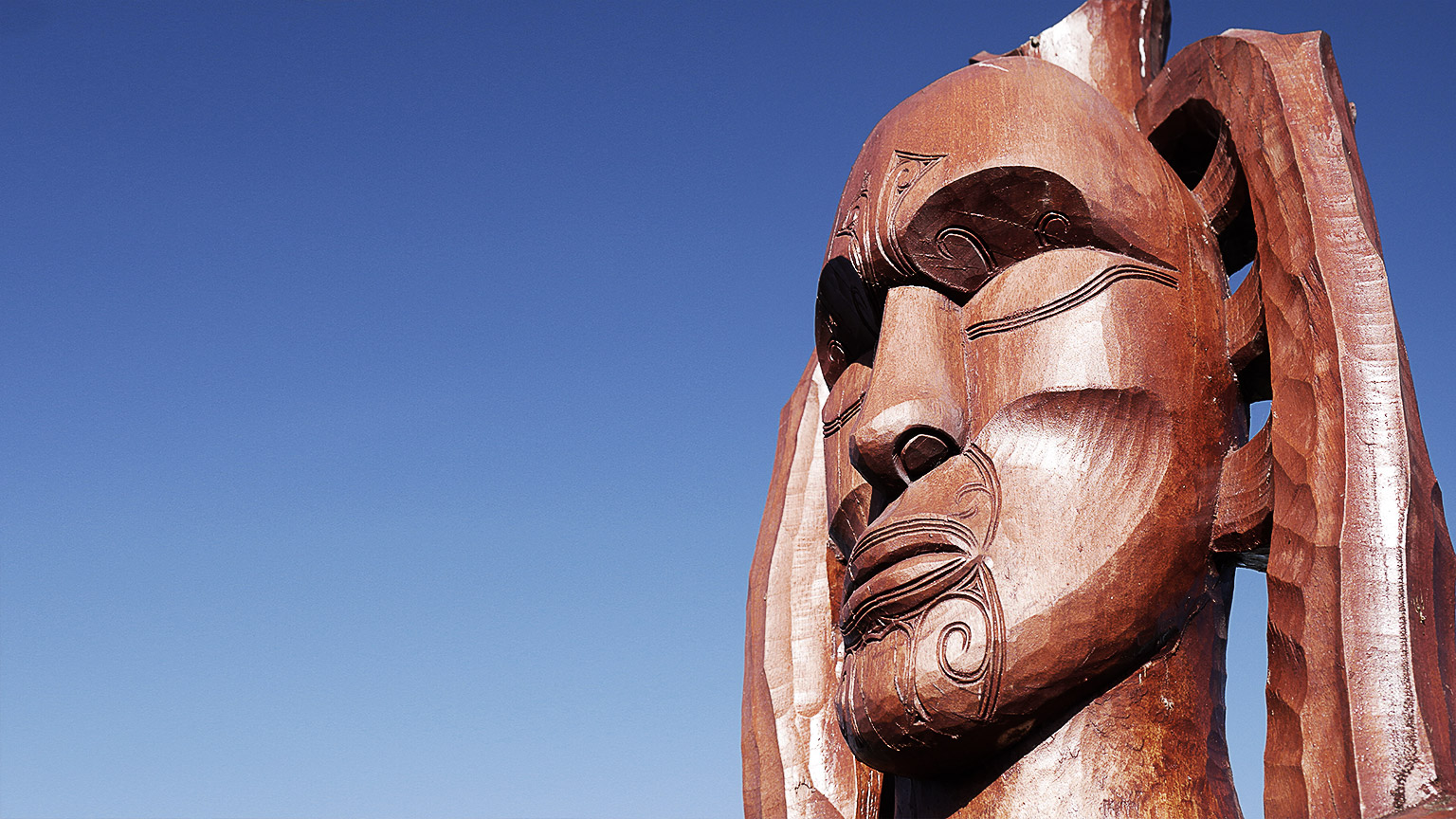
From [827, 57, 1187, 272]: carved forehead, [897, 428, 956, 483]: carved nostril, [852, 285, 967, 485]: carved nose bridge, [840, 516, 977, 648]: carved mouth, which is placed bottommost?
[840, 516, 977, 648]: carved mouth

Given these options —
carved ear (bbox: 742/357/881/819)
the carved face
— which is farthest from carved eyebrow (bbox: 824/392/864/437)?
carved ear (bbox: 742/357/881/819)

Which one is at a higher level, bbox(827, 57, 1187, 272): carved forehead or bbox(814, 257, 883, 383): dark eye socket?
bbox(827, 57, 1187, 272): carved forehead

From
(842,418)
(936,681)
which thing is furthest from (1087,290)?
(936,681)

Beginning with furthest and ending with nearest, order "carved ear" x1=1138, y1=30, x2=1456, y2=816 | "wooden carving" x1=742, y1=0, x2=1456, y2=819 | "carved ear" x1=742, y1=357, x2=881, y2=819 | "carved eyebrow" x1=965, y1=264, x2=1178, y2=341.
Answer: "carved ear" x1=742, y1=357, x2=881, y2=819 → "carved eyebrow" x1=965, y1=264, x2=1178, y2=341 → "wooden carving" x1=742, y1=0, x2=1456, y2=819 → "carved ear" x1=1138, y1=30, x2=1456, y2=816

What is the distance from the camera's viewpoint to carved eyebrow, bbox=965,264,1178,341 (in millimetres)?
3762

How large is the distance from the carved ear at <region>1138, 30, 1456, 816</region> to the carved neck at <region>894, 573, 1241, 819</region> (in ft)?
1.01

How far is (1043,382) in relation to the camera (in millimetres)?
3670

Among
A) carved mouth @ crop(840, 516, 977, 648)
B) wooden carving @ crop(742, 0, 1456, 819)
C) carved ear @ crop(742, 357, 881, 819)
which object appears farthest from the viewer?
carved ear @ crop(742, 357, 881, 819)

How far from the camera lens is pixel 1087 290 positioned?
148 inches

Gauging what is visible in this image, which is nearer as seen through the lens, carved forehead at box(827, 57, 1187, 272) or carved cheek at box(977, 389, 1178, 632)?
carved cheek at box(977, 389, 1178, 632)

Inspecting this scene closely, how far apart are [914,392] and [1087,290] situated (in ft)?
1.83

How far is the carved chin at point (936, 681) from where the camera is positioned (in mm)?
3377

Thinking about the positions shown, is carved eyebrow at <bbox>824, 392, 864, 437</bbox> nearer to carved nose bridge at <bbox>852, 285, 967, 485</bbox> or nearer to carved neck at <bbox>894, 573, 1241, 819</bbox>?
carved nose bridge at <bbox>852, 285, 967, 485</bbox>

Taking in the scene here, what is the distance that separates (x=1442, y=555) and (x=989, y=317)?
1316 millimetres
